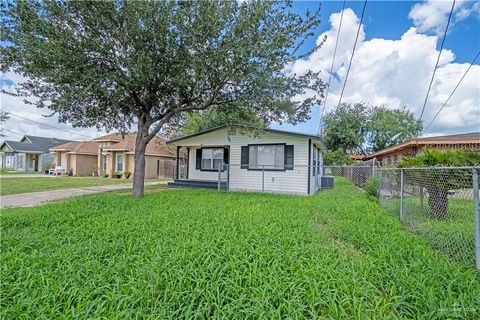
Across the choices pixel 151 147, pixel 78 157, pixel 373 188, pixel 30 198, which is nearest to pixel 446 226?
pixel 373 188

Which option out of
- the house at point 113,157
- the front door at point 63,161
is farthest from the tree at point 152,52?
the front door at point 63,161

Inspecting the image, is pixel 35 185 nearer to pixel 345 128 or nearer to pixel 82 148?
pixel 82 148

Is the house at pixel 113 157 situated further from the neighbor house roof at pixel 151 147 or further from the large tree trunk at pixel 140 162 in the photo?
the large tree trunk at pixel 140 162

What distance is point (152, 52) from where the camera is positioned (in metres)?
7.52

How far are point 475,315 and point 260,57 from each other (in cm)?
737

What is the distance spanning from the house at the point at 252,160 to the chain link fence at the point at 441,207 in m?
4.10

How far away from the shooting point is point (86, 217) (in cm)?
558

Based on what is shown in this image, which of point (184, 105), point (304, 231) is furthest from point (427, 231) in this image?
point (184, 105)

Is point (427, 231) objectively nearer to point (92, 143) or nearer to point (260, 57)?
point (260, 57)

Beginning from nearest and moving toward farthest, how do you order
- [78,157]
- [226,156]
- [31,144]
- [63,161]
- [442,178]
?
[442,178], [226,156], [78,157], [63,161], [31,144]

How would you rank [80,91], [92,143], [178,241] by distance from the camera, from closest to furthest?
[178,241], [80,91], [92,143]

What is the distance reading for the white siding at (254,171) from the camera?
11.5 meters

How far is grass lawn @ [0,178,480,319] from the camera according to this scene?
220 centimetres

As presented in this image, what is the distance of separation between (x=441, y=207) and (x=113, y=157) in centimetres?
2250
